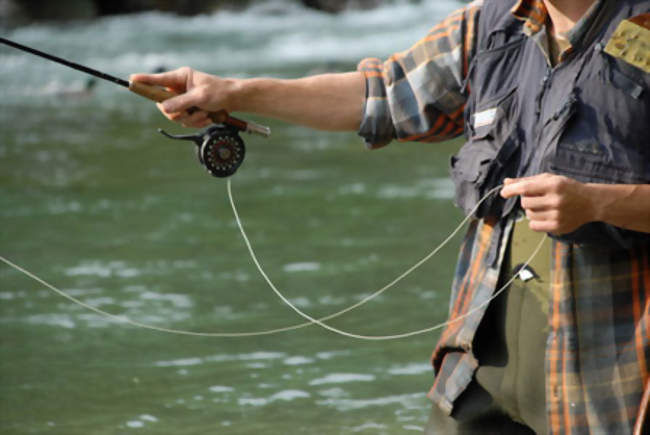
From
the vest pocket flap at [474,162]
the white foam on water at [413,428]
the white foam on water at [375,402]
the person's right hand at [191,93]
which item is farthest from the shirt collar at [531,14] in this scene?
the white foam on water at [375,402]

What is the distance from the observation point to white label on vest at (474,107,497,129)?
2348 millimetres

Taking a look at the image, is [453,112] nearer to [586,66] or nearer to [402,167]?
[586,66]

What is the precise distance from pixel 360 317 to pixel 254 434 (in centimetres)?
149

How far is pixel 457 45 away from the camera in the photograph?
2.48m

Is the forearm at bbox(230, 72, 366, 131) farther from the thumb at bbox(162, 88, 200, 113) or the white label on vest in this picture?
the white label on vest

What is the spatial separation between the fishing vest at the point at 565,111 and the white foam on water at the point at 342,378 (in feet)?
7.92

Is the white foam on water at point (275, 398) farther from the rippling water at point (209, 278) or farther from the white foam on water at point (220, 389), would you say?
the white foam on water at point (220, 389)

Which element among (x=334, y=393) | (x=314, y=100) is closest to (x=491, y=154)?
(x=314, y=100)

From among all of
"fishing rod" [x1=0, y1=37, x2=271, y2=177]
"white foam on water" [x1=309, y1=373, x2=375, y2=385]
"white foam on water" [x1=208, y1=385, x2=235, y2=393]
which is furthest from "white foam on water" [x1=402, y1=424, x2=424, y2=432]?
"fishing rod" [x1=0, y1=37, x2=271, y2=177]

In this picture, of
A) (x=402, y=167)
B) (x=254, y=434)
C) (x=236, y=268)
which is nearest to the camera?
(x=254, y=434)

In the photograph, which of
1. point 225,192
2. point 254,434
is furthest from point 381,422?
point 225,192

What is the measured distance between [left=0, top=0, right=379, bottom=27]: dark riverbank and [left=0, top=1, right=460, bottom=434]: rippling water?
21273mm

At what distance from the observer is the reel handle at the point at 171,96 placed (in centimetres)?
247

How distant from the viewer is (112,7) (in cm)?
3566
